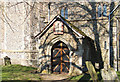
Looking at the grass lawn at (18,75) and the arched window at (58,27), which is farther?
the arched window at (58,27)

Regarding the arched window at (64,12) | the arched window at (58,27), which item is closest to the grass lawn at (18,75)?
the arched window at (58,27)

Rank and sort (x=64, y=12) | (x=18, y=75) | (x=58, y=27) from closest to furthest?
1. (x=18, y=75)
2. (x=58, y=27)
3. (x=64, y=12)

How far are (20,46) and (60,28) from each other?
22.2 feet

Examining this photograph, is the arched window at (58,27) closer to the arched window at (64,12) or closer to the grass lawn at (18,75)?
the grass lawn at (18,75)

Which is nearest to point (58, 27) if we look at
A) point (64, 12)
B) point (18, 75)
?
point (64, 12)

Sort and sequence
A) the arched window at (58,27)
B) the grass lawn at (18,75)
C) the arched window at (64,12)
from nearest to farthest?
the grass lawn at (18,75) → the arched window at (58,27) → the arched window at (64,12)

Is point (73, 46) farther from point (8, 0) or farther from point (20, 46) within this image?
point (8, 0)

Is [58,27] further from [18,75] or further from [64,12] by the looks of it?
[18,75]

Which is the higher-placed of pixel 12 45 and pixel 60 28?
pixel 60 28

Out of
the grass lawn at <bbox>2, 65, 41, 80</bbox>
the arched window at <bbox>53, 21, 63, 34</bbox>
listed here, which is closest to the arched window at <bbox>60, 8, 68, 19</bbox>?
the arched window at <bbox>53, 21, 63, 34</bbox>

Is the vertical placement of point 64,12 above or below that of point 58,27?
above

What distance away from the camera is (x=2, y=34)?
17.5 m

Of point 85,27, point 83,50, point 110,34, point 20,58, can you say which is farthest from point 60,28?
point 20,58

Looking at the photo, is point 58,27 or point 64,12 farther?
point 64,12
